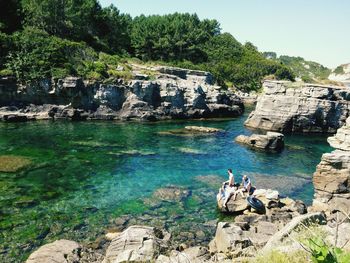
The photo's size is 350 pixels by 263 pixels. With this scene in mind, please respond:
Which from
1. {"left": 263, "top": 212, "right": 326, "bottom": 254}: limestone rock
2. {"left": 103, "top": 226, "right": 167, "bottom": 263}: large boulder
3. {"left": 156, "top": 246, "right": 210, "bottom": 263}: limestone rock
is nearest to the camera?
{"left": 156, "top": 246, "right": 210, "bottom": 263}: limestone rock

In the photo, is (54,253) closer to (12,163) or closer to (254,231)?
(254,231)

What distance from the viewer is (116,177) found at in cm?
3344

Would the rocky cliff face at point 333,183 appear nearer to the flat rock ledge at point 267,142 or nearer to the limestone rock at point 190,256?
the limestone rock at point 190,256

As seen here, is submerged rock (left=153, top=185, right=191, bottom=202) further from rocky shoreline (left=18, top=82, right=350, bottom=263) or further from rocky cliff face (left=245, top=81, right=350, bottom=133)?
rocky cliff face (left=245, top=81, right=350, bottom=133)

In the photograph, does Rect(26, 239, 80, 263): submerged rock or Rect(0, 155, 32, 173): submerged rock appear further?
Rect(0, 155, 32, 173): submerged rock

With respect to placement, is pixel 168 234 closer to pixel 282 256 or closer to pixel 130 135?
pixel 282 256

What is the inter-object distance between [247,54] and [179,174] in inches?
4884

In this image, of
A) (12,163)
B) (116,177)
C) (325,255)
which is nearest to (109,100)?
(12,163)

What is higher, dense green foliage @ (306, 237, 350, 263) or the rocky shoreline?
dense green foliage @ (306, 237, 350, 263)

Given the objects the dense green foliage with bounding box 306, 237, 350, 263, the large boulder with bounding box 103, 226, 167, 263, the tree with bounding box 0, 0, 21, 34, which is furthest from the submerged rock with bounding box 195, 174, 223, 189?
the tree with bounding box 0, 0, 21, 34

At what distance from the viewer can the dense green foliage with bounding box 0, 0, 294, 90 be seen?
6544cm

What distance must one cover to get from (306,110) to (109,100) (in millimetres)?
35705

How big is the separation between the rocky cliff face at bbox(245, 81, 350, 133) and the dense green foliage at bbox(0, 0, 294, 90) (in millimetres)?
29696

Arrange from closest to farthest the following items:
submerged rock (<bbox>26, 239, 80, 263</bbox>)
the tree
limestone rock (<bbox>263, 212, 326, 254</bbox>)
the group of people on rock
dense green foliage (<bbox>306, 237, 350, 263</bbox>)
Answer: dense green foliage (<bbox>306, 237, 350, 263</bbox>) < limestone rock (<bbox>263, 212, 326, 254</bbox>) < submerged rock (<bbox>26, 239, 80, 263</bbox>) < the group of people on rock < the tree
